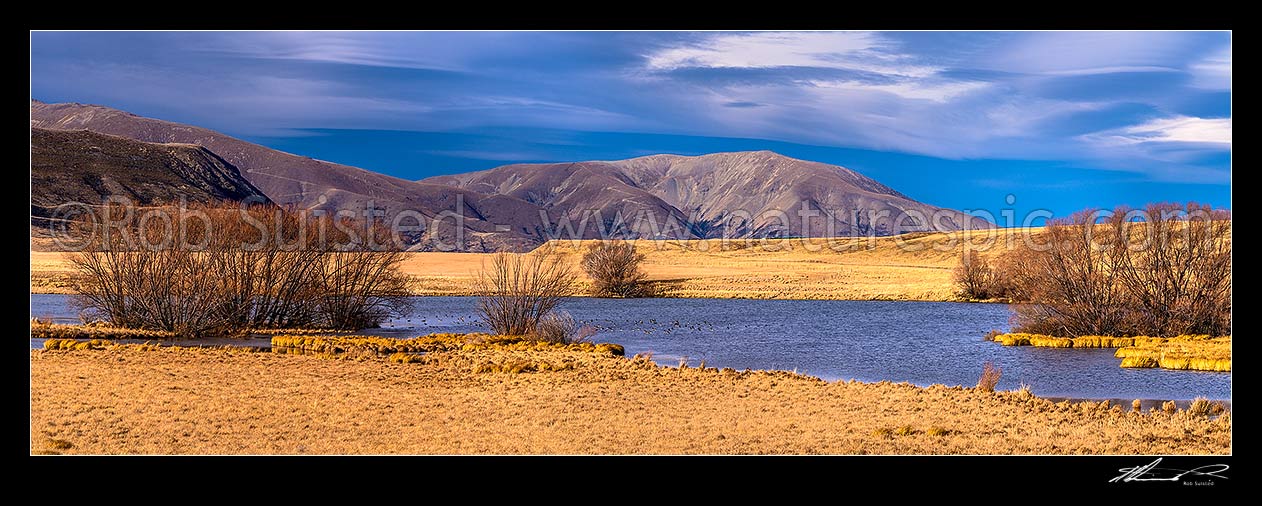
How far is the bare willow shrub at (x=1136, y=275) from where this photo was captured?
36906 millimetres

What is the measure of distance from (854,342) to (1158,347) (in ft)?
35.0

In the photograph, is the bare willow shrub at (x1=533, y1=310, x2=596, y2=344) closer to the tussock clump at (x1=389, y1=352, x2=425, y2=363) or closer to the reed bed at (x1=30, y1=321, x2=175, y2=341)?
the tussock clump at (x1=389, y1=352, x2=425, y2=363)

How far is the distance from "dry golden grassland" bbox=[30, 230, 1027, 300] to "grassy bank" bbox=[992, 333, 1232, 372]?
3973 cm

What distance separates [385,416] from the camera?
1761cm

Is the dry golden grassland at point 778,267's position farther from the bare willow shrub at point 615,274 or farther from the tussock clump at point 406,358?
the tussock clump at point 406,358

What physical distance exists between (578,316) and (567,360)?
27.2 metres

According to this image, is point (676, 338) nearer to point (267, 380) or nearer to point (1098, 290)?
point (1098, 290)

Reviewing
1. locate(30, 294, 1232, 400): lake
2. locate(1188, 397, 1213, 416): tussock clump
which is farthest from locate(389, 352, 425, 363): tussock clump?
locate(1188, 397, 1213, 416): tussock clump

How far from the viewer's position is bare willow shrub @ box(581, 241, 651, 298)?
275 feet

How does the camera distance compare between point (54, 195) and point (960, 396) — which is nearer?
point (960, 396)

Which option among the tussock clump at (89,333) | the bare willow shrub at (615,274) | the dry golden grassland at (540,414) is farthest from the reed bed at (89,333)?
the bare willow shrub at (615,274)

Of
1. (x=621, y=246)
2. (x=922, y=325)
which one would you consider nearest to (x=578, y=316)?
(x=922, y=325)

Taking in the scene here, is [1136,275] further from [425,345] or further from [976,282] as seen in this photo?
[976,282]
